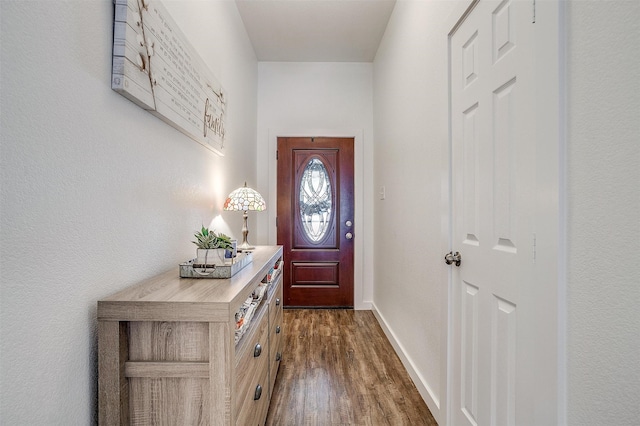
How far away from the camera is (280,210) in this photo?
375 centimetres

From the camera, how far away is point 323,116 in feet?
12.3

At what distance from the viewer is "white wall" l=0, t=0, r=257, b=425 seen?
28.5 inches

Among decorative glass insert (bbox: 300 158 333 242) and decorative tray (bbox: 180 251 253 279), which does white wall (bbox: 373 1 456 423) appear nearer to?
decorative glass insert (bbox: 300 158 333 242)

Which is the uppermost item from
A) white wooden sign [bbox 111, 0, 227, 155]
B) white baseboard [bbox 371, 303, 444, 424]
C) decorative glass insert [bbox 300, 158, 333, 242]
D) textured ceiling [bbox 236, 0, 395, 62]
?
textured ceiling [bbox 236, 0, 395, 62]

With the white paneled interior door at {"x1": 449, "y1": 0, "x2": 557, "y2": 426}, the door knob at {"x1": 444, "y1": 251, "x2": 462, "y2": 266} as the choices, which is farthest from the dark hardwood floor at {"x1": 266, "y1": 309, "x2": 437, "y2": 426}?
the door knob at {"x1": 444, "y1": 251, "x2": 462, "y2": 266}

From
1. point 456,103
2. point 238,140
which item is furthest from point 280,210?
point 456,103

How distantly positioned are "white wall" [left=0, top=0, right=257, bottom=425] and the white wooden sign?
41 mm

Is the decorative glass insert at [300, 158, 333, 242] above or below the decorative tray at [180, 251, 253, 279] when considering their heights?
above

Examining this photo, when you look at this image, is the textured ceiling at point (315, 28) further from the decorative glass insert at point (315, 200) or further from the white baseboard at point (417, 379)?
the white baseboard at point (417, 379)

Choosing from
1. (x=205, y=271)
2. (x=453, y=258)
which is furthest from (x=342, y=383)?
(x=205, y=271)

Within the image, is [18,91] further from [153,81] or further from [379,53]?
[379,53]

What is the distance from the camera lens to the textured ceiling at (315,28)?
271 cm

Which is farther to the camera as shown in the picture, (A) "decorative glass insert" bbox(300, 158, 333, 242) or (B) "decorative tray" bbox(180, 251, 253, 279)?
(A) "decorative glass insert" bbox(300, 158, 333, 242)

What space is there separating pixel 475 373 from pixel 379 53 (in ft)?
10.2
